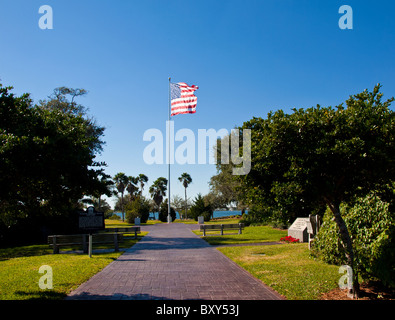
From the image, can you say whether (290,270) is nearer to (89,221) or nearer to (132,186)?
(89,221)

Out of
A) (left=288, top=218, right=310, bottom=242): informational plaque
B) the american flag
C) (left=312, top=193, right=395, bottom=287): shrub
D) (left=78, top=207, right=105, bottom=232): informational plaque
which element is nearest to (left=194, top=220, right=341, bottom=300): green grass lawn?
(left=312, top=193, right=395, bottom=287): shrub

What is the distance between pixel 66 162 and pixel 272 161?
4326 millimetres

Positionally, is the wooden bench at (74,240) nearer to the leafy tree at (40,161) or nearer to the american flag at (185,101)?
the leafy tree at (40,161)

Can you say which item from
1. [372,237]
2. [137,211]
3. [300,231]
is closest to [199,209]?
[137,211]

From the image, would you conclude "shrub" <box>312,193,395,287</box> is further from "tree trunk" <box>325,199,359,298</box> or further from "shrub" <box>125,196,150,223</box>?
"shrub" <box>125,196,150,223</box>

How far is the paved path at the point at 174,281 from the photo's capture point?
7.21 metres

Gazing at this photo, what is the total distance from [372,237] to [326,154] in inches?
115

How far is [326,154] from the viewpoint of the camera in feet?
20.7

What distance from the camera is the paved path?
23.7 feet

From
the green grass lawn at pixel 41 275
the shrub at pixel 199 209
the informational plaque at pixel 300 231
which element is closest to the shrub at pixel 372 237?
the green grass lawn at pixel 41 275

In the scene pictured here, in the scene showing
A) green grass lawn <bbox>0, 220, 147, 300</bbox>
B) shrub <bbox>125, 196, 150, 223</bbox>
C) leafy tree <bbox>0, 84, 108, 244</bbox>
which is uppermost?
leafy tree <bbox>0, 84, 108, 244</bbox>

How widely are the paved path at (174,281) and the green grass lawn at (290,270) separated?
1.16 ft

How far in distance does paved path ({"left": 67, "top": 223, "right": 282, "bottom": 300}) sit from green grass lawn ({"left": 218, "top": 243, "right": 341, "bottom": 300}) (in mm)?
353
